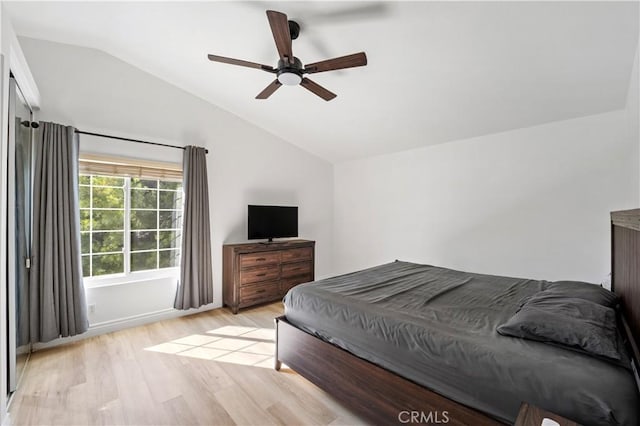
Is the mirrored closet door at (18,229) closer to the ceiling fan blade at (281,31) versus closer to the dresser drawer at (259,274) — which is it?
the ceiling fan blade at (281,31)

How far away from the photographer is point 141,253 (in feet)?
11.3

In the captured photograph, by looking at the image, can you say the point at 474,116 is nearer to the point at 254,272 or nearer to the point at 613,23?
the point at 613,23

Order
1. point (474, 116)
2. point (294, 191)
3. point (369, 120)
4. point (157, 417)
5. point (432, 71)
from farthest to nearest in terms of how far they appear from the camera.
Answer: point (294, 191), point (369, 120), point (474, 116), point (432, 71), point (157, 417)

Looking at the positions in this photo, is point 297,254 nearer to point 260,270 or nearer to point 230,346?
point 260,270

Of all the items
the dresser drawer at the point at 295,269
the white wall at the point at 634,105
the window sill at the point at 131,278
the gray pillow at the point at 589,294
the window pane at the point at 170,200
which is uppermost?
the white wall at the point at 634,105

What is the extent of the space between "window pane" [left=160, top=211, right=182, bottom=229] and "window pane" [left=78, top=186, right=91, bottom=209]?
0.75m

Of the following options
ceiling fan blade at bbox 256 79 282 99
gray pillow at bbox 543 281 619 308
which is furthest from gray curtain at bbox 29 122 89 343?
gray pillow at bbox 543 281 619 308

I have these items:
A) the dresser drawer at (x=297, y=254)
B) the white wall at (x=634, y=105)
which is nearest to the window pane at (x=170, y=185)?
the dresser drawer at (x=297, y=254)

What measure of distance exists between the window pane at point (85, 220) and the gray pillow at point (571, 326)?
390cm

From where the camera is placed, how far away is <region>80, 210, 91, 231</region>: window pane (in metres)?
3.04

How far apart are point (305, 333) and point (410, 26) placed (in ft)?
8.29

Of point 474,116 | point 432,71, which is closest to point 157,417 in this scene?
point 432,71

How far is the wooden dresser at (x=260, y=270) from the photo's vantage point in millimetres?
3713

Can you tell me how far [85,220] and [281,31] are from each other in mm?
2934
